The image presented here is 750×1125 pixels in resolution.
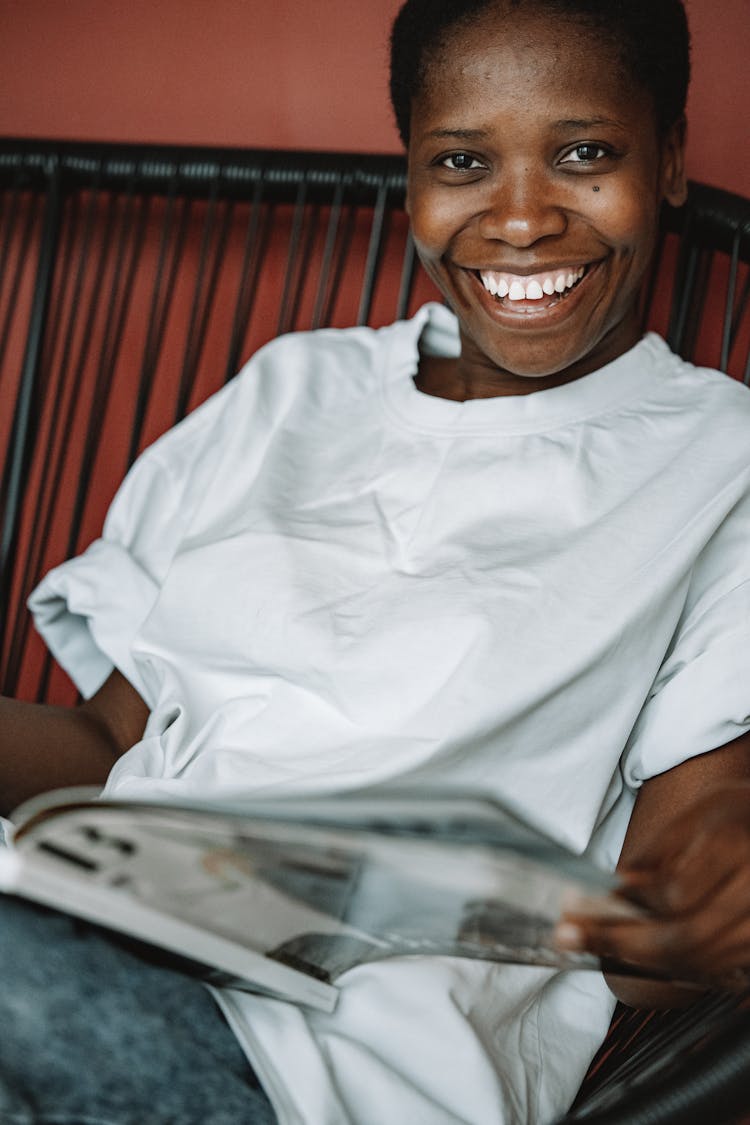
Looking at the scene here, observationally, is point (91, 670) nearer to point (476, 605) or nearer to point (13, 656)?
point (13, 656)

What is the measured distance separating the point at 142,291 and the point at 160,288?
0.03m

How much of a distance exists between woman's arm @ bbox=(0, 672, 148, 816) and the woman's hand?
0.62m

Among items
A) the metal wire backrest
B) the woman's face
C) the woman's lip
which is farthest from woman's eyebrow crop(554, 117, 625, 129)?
the metal wire backrest

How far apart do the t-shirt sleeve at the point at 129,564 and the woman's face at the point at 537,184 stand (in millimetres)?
336

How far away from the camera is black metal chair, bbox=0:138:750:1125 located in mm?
1416

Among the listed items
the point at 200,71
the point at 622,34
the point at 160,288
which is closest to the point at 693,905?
the point at 622,34

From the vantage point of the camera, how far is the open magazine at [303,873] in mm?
493

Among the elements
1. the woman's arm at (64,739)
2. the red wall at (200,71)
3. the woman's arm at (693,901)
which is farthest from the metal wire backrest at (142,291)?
the woman's arm at (693,901)

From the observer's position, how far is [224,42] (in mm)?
1633

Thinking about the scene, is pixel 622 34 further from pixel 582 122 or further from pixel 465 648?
pixel 465 648

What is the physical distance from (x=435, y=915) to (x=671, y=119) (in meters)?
0.73

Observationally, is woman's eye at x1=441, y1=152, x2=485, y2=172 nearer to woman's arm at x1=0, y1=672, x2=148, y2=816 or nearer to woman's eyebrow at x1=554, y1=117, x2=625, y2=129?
woman's eyebrow at x1=554, y1=117, x2=625, y2=129

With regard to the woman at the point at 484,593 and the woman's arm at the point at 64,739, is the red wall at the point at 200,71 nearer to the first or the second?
the woman at the point at 484,593

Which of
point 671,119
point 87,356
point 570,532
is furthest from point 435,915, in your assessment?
point 87,356
